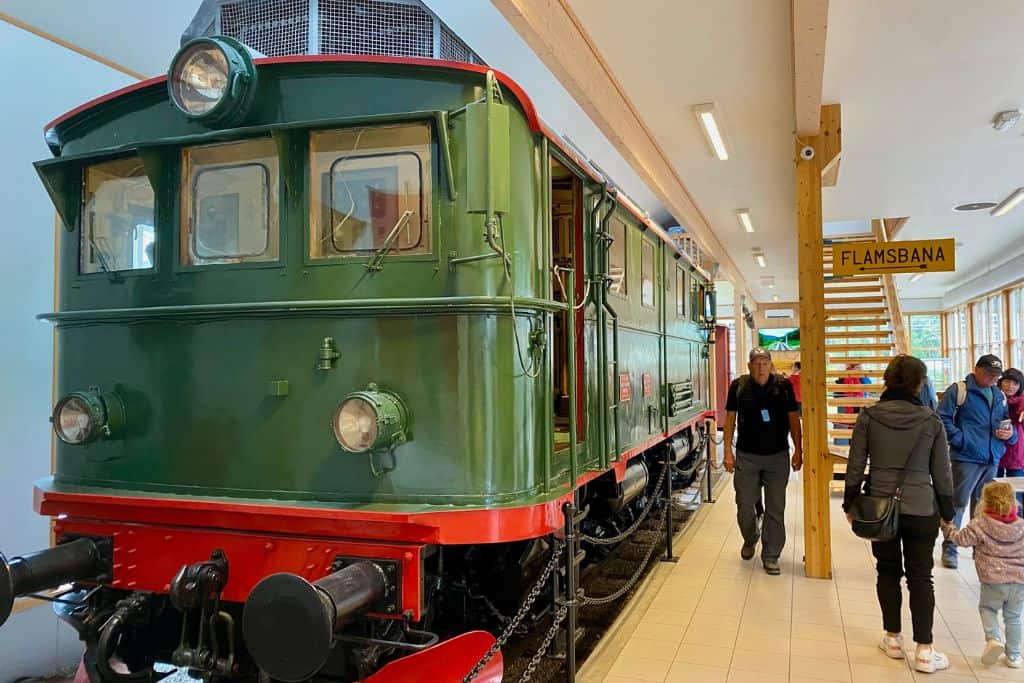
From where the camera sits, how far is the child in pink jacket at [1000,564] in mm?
4238

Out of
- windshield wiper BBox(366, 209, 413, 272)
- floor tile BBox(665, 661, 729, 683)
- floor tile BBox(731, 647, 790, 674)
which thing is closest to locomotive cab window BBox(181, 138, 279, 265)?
windshield wiper BBox(366, 209, 413, 272)

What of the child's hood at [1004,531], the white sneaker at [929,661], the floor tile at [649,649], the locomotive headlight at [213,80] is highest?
the locomotive headlight at [213,80]

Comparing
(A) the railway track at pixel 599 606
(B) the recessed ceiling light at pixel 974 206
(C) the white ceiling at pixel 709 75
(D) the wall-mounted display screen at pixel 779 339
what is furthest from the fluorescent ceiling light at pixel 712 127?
(D) the wall-mounted display screen at pixel 779 339

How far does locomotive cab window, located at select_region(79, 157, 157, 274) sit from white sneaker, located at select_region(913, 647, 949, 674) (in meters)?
4.71

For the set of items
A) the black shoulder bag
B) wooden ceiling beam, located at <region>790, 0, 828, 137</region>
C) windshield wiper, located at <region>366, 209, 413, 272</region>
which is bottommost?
the black shoulder bag

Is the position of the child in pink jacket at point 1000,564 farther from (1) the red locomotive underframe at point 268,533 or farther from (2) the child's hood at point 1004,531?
(1) the red locomotive underframe at point 268,533

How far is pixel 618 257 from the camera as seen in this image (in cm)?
515

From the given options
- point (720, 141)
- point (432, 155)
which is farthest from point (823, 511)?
point (432, 155)

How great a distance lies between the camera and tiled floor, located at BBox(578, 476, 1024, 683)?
4.28m

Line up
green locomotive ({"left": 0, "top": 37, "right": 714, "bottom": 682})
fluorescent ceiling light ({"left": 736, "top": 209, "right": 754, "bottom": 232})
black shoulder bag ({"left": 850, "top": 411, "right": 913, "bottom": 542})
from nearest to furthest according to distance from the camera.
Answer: green locomotive ({"left": 0, "top": 37, "right": 714, "bottom": 682}), black shoulder bag ({"left": 850, "top": 411, "right": 913, "bottom": 542}), fluorescent ceiling light ({"left": 736, "top": 209, "right": 754, "bottom": 232})

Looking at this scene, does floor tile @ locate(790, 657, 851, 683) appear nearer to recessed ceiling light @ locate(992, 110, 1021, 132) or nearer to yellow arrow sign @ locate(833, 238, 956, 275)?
yellow arrow sign @ locate(833, 238, 956, 275)

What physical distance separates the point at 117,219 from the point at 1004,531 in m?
5.10

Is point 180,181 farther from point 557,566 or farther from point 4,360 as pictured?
point 557,566

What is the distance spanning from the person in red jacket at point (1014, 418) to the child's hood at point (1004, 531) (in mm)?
2614
